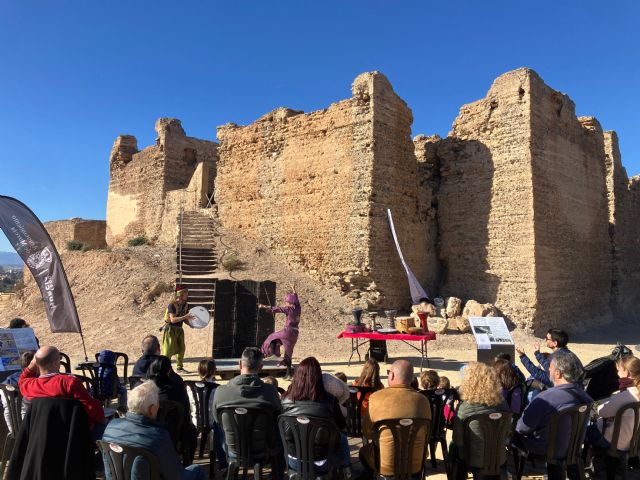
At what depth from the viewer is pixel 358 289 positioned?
1504 centimetres

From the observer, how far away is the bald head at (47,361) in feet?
12.5

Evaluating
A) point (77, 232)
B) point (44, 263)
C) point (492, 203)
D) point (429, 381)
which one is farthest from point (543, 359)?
point (77, 232)

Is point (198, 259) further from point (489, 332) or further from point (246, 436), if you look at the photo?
point (246, 436)

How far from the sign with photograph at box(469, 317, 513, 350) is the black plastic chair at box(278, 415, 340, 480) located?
4.49m

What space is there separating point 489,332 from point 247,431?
16.5 ft

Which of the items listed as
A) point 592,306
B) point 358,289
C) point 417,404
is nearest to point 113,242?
point 358,289

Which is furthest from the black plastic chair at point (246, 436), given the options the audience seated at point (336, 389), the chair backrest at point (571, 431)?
the chair backrest at point (571, 431)

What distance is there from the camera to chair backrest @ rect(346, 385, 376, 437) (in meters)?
4.55

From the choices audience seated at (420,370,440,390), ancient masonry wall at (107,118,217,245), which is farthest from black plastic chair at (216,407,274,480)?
ancient masonry wall at (107,118,217,245)

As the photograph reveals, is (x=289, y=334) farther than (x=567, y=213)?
No

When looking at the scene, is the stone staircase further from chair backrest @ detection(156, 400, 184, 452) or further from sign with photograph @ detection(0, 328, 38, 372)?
chair backrest @ detection(156, 400, 184, 452)

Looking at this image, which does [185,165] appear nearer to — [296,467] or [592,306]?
[592,306]

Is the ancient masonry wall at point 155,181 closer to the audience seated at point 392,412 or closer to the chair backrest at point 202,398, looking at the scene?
the chair backrest at point 202,398

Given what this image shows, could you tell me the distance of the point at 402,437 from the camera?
11.9 ft
